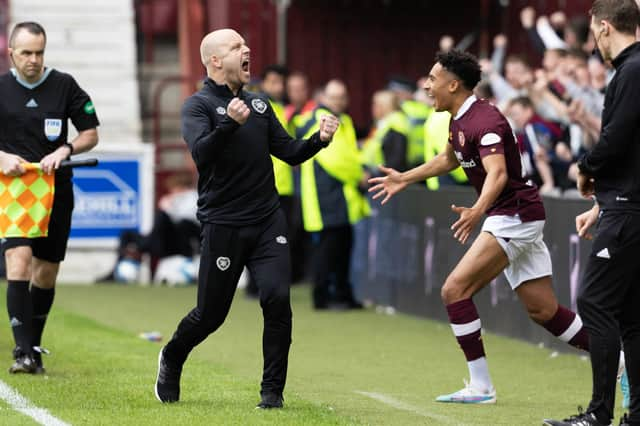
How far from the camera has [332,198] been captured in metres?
15.3

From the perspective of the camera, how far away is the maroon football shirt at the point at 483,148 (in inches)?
348

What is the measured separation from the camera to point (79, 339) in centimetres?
1216

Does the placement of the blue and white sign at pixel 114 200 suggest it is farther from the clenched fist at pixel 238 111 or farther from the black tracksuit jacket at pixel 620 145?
the black tracksuit jacket at pixel 620 145

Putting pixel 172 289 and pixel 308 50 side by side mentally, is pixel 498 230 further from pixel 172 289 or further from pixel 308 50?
pixel 308 50

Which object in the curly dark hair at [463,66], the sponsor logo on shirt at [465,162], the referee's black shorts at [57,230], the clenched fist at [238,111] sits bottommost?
the referee's black shorts at [57,230]

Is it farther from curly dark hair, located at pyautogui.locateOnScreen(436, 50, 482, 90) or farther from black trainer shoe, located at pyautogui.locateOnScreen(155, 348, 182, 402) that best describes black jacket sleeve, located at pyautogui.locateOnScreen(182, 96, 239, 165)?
curly dark hair, located at pyautogui.locateOnScreen(436, 50, 482, 90)

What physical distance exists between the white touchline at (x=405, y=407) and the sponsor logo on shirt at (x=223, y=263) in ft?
4.64

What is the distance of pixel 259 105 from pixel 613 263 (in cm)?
227

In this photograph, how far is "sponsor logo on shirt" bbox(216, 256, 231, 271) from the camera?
8.29m

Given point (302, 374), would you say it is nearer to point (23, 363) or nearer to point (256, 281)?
point (23, 363)

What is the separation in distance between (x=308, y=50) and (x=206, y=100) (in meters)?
13.4

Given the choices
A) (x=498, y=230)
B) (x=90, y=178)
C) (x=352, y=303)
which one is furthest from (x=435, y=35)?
(x=498, y=230)

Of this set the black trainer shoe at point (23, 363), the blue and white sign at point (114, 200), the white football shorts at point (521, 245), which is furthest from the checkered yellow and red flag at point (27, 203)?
the blue and white sign at point (114, 200)

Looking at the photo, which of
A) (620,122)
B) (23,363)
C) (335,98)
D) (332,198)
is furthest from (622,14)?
(332,198)
